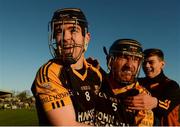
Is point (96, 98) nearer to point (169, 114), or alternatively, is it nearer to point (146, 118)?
point (146, 118)

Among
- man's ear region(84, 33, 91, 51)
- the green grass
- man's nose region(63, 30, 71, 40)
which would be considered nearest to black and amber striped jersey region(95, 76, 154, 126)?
man's ear region(84, 33, 91, 51)

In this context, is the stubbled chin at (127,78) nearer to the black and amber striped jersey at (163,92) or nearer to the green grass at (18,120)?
the black and amber striped jersey at (163,92)

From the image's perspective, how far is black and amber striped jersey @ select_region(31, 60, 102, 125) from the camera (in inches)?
120

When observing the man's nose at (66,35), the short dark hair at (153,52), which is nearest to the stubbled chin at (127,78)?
the man's nose at (66,35)

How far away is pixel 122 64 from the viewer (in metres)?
3.92

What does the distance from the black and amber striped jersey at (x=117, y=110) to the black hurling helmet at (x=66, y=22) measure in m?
0.57

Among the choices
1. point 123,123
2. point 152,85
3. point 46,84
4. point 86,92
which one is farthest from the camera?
point 152,85

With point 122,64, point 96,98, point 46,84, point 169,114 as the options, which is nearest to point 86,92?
point 96,98

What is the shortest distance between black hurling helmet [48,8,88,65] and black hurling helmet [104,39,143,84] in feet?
1.91

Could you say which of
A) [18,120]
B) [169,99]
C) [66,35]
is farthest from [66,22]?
[18,120]

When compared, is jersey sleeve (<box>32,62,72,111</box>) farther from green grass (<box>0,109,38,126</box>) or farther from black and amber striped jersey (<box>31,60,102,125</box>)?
green grass (<box>0,109,38,126</box>)

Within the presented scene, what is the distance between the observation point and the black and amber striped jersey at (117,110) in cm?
355

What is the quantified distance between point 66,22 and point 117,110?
102cm

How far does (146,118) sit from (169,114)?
2.52 feet
